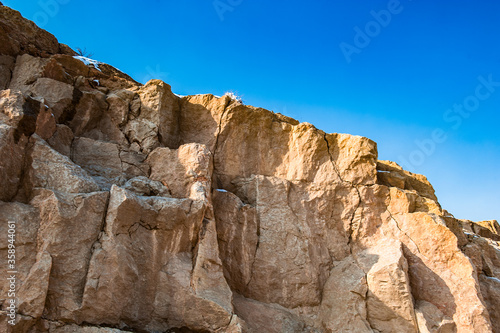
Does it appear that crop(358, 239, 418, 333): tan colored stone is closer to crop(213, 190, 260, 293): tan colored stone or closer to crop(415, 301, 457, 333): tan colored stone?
crop(415, 301, 457, 333): tan colored stone

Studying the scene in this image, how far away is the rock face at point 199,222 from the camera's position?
7.31 m

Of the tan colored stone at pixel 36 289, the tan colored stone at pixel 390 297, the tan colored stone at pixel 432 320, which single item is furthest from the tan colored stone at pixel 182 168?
the tan colored stone at pixel 432 320

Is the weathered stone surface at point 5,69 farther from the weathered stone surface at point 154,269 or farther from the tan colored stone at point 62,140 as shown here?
the weathered stone surface at point 154,269

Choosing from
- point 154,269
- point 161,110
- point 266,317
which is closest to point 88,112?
point 161,110

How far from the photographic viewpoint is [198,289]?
26.2ft

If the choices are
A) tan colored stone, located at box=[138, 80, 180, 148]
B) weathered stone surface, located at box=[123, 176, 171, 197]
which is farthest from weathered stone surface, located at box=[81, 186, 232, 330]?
tan colored stone, located at box=[138, 80, 180, 148]

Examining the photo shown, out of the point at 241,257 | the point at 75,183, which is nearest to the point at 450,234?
the point at 241,257

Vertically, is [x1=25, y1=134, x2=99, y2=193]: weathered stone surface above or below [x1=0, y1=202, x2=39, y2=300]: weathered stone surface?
above

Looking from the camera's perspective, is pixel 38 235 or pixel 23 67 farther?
pixel 23 67

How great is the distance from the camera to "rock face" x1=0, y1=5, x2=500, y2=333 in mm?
7312

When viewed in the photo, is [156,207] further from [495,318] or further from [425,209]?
[495,318]

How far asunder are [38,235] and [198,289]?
11.2 ft

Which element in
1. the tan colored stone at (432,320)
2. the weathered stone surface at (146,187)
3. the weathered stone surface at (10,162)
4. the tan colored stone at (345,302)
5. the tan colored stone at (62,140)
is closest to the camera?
the weathered stone surface at (10,162)

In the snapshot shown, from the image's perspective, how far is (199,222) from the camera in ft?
28.7
